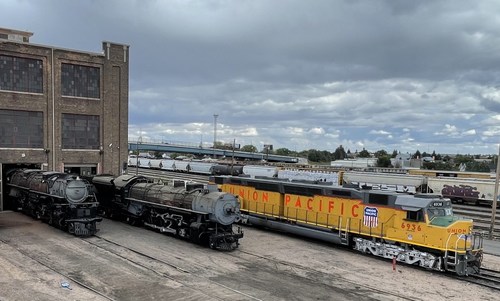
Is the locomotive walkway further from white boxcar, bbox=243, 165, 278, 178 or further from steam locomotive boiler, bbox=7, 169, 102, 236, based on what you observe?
white boxcar, bbox=243, 165, 278, 178

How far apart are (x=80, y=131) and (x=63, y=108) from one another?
2207 millimetres

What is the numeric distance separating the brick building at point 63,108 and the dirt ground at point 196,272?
1147cm

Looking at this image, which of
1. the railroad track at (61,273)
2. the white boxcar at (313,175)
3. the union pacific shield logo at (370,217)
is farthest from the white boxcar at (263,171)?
the railroad track at (61,273)

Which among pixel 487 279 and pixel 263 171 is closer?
pixel 487 279

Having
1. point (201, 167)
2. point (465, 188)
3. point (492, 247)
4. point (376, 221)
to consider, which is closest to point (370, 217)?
point (376, 221)

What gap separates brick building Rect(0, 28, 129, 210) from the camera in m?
30.9

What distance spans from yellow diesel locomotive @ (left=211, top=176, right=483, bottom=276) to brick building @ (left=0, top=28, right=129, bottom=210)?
608 inches

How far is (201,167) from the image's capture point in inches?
3061

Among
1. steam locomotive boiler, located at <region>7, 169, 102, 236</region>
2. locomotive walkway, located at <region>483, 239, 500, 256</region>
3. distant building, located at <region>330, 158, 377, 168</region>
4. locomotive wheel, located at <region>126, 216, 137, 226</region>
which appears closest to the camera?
locomotive walkway, located at <region>483, 239, 500, 256</region>

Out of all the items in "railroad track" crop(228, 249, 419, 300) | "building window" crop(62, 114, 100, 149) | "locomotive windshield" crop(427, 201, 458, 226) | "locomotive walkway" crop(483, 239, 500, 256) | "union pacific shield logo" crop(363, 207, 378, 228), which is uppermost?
"building window" crop(62, 114, 100, 149)

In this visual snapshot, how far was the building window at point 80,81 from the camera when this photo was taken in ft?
110

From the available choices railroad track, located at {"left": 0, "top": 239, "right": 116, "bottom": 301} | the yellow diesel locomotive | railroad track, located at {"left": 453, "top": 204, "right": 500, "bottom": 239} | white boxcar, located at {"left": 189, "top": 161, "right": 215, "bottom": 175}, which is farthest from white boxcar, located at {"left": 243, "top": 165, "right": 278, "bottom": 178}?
railroad track, located at {"left": 0, "top": 239, "right": 116, "bottom": 301}

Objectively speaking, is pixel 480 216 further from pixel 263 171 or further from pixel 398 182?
pixel 263 171

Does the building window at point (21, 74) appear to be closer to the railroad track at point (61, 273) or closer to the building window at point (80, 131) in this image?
the building window at point (80, 131)
